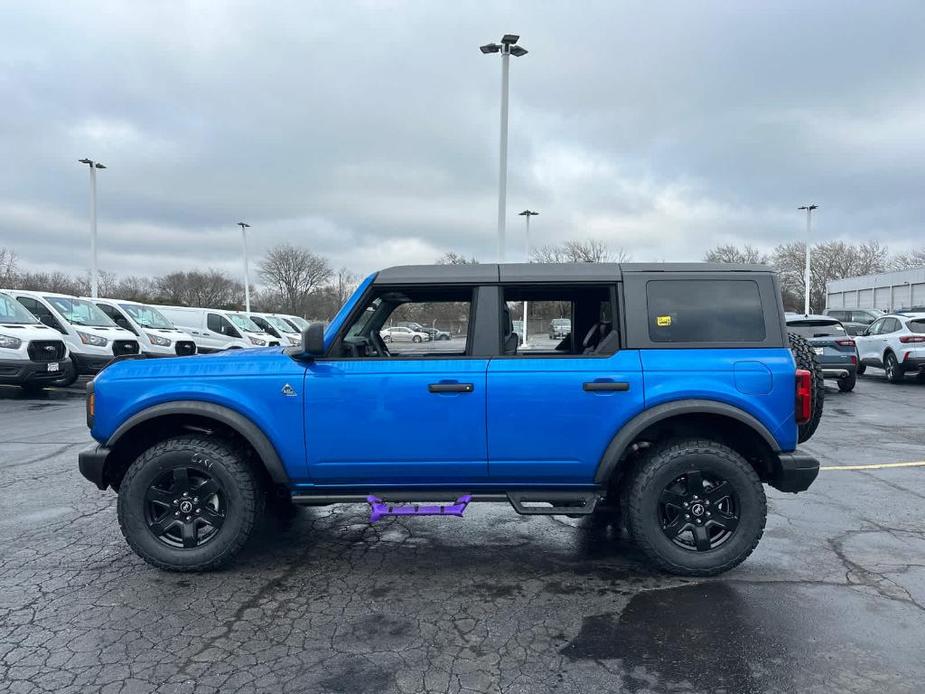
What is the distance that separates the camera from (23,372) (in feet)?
38.1

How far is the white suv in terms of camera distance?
1418 cm

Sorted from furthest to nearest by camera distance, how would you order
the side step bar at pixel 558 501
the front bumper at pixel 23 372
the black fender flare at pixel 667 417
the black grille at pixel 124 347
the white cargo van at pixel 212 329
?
the white cargo van at pixel 212 329
the black grille at pixel 124 347
the front bumper at pixel 23 372
the side step bar at pixel 558 501
the black fender flare at pixel 667 417

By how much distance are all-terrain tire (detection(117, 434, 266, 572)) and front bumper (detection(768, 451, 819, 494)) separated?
3.24m

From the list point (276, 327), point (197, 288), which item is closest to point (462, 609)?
point (276, 327)

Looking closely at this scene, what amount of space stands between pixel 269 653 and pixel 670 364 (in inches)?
106

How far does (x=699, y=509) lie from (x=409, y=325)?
93.9 inches

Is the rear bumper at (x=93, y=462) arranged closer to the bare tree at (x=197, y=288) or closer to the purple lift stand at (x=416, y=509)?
the purple lift stand at (x=416, y=509)

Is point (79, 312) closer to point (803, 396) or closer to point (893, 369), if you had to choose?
point (803, 396)

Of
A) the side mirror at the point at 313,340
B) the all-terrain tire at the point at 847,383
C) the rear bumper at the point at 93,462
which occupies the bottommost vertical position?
the all-terrain tire at the point at 847,383

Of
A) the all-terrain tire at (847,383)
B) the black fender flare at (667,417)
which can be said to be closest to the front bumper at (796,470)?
the black fender flare at (667,417)

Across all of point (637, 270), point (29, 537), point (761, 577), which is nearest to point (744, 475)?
point (761, 577)

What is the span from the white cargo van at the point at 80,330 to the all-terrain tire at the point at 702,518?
13.2 m

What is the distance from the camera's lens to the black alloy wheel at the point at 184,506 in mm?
3824

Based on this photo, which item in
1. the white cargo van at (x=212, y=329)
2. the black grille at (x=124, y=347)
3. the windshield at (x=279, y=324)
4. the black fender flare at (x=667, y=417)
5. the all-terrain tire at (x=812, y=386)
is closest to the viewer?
the black fender flare at (x=667, y=417)
